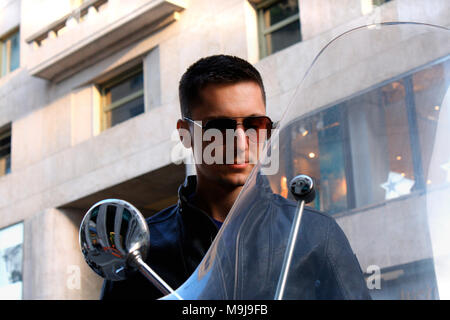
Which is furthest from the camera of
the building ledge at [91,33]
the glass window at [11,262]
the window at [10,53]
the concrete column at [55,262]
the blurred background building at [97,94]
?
the window at [10,53]

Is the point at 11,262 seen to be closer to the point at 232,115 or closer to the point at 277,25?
the point at 277,25

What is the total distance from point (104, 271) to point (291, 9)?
1067 cm

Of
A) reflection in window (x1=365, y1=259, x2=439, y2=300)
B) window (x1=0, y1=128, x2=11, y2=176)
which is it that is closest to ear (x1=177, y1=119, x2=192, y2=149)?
reflection in window (x1=365, y1=259, x2=439, y2=300)

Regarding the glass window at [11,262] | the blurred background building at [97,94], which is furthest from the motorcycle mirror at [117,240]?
the glass window at [11,262]

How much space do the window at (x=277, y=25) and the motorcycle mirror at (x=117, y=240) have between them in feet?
33.1

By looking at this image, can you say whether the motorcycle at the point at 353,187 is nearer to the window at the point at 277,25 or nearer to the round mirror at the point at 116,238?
the round mirror at the point at 116,238

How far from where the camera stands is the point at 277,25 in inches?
473

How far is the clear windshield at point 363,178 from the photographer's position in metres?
1.41

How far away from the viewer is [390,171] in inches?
59.1

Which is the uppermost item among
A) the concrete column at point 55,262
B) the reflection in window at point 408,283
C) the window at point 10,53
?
the window at point 10,53

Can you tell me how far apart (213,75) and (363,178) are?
98cm
